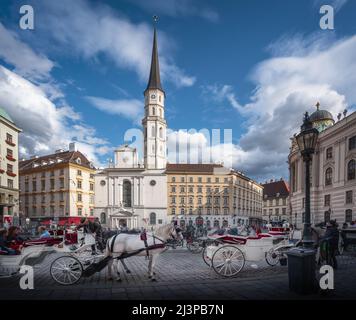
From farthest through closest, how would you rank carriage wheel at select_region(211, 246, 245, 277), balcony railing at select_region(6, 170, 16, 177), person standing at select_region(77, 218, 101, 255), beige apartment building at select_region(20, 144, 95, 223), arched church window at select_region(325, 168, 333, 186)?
beige apartment building at select_region(20, 144, 95, 223)
arched church window at select_region(325, 168, 333, 186)
balcony railing at select_region(6, 170, 16, 177)
person standing at select_region(77, 218, 101, 255)
carriage wheel at select_region(211, 246, 245, 277)

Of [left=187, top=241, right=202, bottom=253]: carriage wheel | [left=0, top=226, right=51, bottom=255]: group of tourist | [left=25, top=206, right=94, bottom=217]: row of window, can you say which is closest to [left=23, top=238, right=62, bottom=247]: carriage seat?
[left=0, top=226, right=51, bottom=255]: group of tourist

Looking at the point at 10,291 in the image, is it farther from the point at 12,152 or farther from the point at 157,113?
the point at 12,152

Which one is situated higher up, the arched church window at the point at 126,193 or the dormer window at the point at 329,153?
the dormer window at the point at 329,153

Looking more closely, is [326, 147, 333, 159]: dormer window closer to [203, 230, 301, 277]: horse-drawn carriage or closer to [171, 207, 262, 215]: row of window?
[203, 230, 301, 277]: horse-drawn carriage

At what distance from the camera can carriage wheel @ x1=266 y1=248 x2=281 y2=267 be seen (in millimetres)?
8719

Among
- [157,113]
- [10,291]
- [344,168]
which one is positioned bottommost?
[10,291]

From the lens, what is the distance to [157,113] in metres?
21.9

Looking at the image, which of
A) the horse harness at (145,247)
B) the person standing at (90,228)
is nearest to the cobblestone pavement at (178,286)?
the horse harness at (145,247)

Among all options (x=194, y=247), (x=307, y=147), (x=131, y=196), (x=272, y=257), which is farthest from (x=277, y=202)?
(x=307, y=147)

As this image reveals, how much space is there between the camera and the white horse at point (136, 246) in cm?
691

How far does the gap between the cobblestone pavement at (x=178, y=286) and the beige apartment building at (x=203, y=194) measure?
49003mm

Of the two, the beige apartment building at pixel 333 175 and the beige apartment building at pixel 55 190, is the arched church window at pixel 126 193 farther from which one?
the beige apartment building at pixel 333 175
